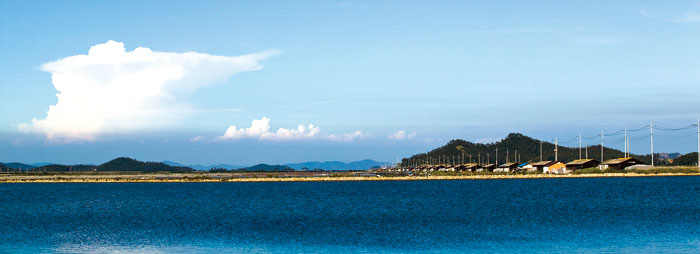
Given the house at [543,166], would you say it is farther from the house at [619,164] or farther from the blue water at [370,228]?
the blue water at [370,228]

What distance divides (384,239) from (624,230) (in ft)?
52.5

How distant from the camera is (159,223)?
51844 millimetres

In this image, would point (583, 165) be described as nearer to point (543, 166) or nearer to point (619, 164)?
point (619, 164)

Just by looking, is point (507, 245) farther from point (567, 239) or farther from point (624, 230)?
point (624, 230)

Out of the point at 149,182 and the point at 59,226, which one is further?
the point at 149,182

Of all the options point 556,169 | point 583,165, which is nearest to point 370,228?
point 583,165

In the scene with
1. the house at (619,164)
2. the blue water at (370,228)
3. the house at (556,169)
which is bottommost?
the blue water at (370,228)

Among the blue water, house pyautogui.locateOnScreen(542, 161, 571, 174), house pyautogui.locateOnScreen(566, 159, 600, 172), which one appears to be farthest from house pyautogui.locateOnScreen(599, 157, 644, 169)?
the blue water

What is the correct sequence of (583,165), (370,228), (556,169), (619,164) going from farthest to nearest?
(556,169) < (583,165) < (619,164) < (370,228)

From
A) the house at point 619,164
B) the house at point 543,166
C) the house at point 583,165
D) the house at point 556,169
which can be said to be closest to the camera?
the house at point 619,164

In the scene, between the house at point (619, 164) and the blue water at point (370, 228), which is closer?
the blue water at point (370, 228)

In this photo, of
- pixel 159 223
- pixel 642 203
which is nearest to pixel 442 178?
pixel 642 203

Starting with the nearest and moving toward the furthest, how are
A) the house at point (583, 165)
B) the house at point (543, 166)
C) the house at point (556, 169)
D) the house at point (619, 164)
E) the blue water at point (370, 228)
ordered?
the blue water at point (370, 228)
the house at point (619, 164)
the house at point (583, 165)
the house at point (556, 169)
the house at point (543, 166)

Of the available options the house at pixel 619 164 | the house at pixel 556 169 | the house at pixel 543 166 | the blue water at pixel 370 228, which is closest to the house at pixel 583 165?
the house at pixel 556 169
